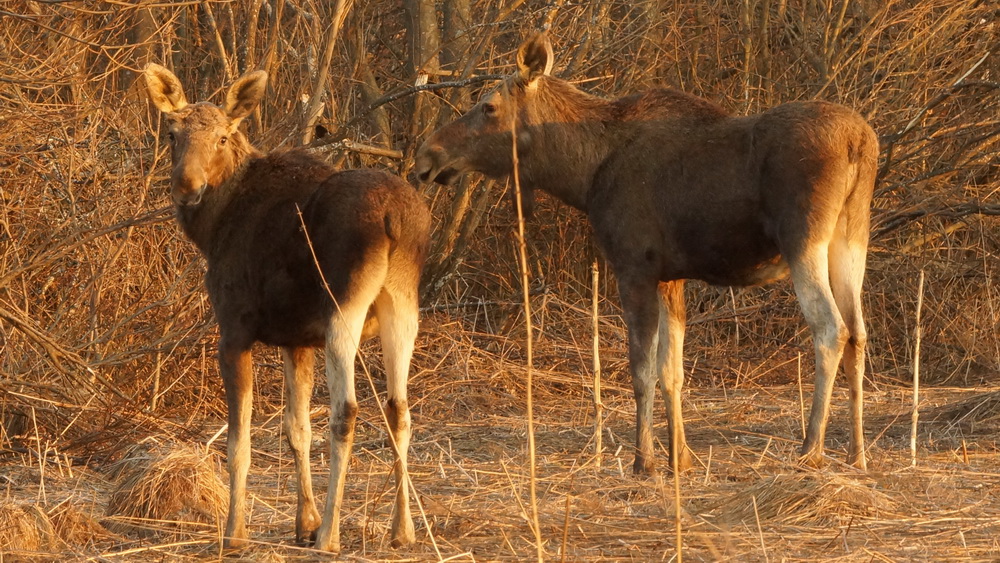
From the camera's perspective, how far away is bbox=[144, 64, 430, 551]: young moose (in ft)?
17.9

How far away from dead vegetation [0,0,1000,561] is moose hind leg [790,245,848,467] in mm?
204

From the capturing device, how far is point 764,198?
7195 mm

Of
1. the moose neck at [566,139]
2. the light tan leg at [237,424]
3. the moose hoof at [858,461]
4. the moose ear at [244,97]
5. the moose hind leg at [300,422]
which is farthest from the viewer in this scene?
the moose neck at [566,139]

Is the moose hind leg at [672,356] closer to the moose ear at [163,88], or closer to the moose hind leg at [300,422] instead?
the moose hind leg at [300,422]

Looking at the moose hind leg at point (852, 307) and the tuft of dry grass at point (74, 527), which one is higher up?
the moose hind leg at point (852, 307)

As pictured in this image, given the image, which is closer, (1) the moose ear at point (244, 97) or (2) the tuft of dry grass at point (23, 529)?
(2) the tuft of dry grass at point (23, 529)

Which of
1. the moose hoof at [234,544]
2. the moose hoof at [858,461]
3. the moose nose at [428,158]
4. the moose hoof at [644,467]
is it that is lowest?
the moose hoof at [234,544]

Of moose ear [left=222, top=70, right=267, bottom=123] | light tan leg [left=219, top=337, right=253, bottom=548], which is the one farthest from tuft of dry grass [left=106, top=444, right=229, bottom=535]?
moose ear [left=222, top=70, right=267, bottom=123]

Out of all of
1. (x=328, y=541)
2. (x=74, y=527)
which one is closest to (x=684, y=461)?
(x=328, y=541)

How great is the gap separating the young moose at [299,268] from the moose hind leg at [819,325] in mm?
2379

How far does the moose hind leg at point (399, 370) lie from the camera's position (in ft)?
18.3

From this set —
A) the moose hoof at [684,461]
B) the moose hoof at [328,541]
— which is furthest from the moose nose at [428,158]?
the moose hoof at [328,541]

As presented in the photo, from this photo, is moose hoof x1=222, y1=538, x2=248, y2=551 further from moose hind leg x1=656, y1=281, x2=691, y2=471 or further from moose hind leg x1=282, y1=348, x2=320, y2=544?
moose hind leg x1=656, y1=281, x2=691, y2=471

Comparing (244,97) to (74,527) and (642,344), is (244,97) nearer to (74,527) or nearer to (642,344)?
(74,527)
